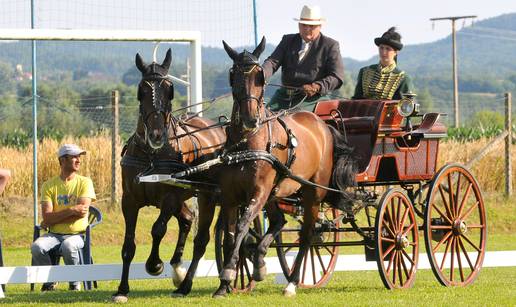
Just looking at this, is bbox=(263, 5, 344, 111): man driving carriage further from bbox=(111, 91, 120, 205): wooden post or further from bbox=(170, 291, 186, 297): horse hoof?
bbox=(111, 91, 120, 205): wooden post

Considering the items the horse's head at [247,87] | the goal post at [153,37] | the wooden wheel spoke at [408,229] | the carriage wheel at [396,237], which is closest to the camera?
the horse's head at [247,87]

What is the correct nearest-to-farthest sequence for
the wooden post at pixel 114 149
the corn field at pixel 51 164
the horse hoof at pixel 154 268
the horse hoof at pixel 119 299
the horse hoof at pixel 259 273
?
1. the horse hoof at pixel 119 299
2. the horse hoof at pixel 259 273
3. the horse hoof at pixel 154 268
4. the wooden post at pixel 114 149
5. the corn field at pixel 51 164

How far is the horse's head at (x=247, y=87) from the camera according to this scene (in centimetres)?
977

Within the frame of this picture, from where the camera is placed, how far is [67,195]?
1187cm

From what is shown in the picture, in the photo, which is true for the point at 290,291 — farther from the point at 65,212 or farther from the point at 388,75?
the point at 388,75

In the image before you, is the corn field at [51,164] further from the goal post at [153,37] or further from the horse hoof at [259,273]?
the horse hoof at [259,273]

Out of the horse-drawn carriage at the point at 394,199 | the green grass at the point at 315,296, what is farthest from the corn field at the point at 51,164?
the horse-drawn carriage at the point at 394,199

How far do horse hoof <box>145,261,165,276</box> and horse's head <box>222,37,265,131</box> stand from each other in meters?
1.72

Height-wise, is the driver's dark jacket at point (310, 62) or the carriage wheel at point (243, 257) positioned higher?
the driver's dark jacket at point (310, 62)

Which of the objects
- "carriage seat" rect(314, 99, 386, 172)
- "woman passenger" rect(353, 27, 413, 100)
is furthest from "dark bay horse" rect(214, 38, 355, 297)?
"woman passenger" rect(353, 27, 413, 100)

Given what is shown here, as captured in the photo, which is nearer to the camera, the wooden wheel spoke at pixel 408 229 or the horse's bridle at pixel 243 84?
the horse's bridle at pixel 243 84

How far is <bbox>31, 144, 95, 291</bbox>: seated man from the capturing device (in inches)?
460

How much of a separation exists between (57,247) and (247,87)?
10.4ft

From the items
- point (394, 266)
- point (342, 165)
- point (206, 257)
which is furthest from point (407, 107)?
point (206, 257)
